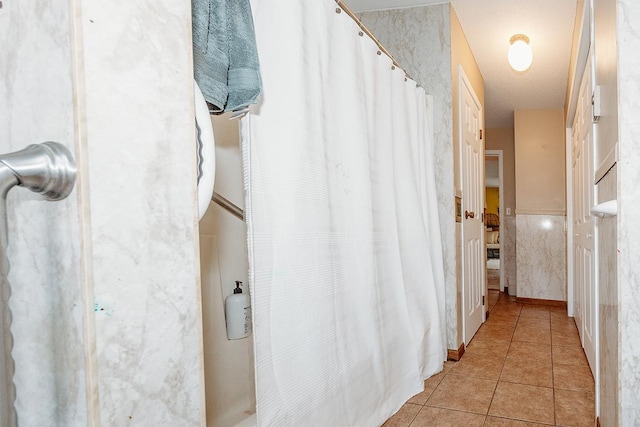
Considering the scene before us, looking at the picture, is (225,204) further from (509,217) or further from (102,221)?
(509,217)

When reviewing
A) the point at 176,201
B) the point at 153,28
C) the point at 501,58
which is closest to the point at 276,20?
the point at 153,28

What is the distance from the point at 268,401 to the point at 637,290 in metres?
1.06

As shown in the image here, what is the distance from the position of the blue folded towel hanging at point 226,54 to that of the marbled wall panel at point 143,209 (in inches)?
8.7

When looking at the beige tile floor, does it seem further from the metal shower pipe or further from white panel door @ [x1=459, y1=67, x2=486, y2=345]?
the metal shower pipe

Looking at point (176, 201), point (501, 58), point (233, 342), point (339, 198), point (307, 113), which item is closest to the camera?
point (176, 201)

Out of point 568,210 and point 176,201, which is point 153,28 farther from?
point 568,210

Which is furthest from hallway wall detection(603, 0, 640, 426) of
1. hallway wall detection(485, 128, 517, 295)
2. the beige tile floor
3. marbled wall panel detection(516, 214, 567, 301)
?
hallway wall detection(485, 128, 517, 295)

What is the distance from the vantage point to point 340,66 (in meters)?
1.65

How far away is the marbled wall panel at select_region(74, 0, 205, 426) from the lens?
2.04 feet

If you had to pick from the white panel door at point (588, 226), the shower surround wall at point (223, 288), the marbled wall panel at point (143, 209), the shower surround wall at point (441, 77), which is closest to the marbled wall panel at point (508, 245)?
the white panel door at point (588, 226)

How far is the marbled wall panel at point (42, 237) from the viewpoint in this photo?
0.61 meters

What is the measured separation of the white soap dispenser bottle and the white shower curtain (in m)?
0.32

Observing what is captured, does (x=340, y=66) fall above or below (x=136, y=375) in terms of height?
above

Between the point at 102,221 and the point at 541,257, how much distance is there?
212 inches
